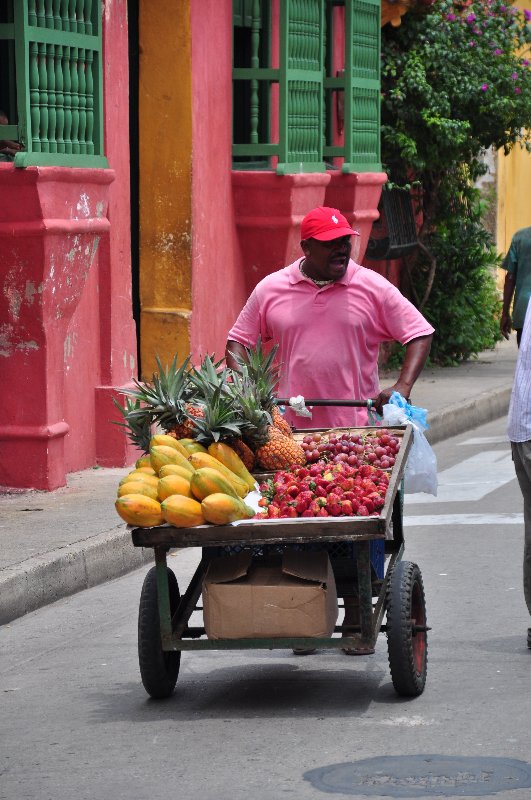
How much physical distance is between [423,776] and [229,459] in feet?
5.13

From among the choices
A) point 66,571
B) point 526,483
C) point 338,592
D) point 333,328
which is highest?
point 333,328

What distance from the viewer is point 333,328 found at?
25.1ft

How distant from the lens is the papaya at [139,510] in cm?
636

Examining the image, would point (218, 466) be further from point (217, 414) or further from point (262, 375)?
point (262, 375)

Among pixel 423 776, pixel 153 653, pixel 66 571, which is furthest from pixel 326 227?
pixel 66 571

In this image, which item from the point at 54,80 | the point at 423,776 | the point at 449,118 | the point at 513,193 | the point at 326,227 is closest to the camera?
the point at 423,776

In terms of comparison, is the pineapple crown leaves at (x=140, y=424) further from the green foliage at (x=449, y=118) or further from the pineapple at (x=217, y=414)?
the green foliage at (x=449, y=118)

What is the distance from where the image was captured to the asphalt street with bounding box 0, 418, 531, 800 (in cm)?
581

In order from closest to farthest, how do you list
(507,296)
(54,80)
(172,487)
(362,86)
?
(172,487)
(54,80)
(507,296)
(362,86)

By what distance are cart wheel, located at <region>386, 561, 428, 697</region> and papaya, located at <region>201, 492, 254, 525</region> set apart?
75cm

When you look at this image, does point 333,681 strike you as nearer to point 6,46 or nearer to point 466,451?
point 6,46

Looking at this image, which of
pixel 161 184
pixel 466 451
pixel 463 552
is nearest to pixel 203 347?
pixel 161 184

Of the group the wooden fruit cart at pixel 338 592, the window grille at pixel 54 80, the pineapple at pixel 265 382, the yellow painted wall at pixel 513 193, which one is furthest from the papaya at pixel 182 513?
the yellow painted wall at pixel 513 193

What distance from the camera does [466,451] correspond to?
14.7m
